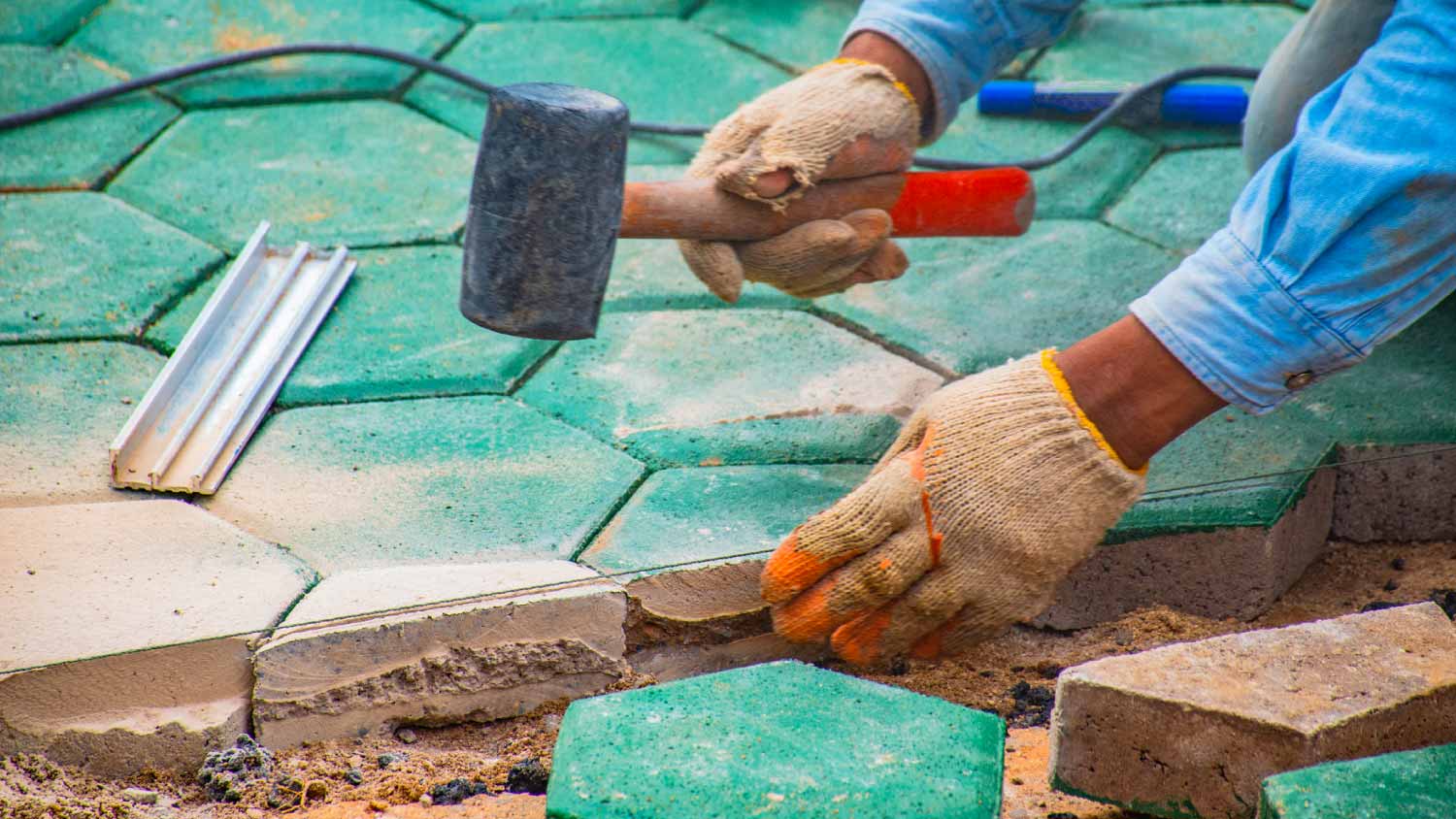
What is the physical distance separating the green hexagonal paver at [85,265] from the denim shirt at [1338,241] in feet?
5.27

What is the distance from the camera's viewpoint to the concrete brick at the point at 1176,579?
6.18 ft

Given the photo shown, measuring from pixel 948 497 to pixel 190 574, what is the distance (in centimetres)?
92

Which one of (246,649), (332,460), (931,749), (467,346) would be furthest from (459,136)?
(931,749)

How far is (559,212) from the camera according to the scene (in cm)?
163

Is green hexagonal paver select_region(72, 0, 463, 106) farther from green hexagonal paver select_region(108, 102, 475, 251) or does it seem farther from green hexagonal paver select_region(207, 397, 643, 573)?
green hexagonal paver select_region(207, 397, 643, 573)

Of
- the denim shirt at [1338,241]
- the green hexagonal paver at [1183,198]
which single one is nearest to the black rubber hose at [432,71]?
the green hexagonal paver at [1183,198]

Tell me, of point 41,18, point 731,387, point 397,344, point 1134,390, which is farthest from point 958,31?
point 41,18

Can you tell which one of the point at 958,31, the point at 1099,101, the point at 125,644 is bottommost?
the point at 125,644

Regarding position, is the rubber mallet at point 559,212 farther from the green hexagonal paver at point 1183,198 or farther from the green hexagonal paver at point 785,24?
the green hexagonal paver at point 785,24

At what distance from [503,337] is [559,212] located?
0.66 metres

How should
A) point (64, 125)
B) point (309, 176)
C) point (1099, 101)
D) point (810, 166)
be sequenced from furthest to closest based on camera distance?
point (1099, 101) < point (64, 125) < point (309, 176) < point (810, 166)

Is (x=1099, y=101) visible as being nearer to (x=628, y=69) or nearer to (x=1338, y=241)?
(x=628, y=69)

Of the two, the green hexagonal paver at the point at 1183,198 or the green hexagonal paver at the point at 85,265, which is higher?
the green hexagonal paver at the point at 1183,198

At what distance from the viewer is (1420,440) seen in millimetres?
1985
